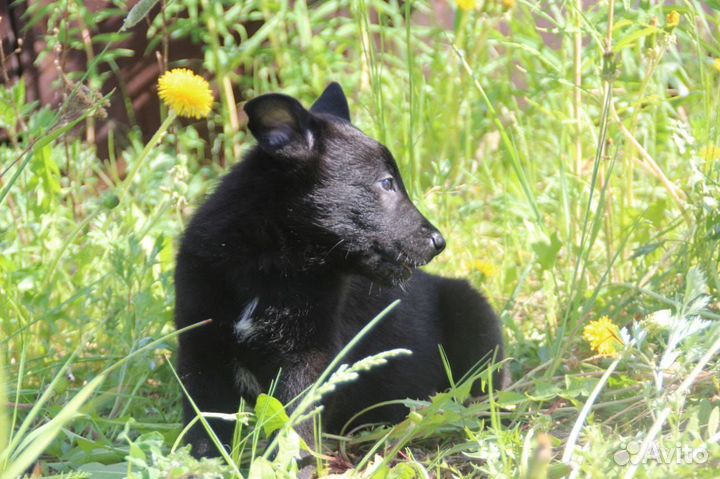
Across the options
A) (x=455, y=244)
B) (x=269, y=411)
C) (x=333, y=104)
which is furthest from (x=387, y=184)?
(x=455, y=244)

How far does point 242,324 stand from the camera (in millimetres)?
2391

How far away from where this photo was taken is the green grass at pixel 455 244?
6.75 feet

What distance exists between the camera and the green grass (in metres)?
2.06

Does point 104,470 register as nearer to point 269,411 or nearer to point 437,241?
point 269,411

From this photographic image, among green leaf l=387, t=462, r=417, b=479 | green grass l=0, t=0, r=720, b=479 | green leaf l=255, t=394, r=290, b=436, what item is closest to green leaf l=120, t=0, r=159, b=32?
green grass l=0, t=0, r=720, b=479

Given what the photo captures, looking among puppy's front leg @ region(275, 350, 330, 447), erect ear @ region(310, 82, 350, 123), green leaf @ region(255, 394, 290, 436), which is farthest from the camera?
erect ear @ region(310, 82, 350, 123)

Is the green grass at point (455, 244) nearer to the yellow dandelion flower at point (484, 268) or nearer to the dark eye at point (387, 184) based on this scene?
the yellow dandelion flower at point (484, 268)

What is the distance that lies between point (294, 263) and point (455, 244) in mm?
1756

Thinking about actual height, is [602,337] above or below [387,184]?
below

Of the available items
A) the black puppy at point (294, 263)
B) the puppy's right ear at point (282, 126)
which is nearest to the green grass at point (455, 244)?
the black puppy at point (294, 263)

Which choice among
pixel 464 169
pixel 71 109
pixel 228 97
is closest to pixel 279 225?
pixel 71 109

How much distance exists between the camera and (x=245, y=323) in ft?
7.85

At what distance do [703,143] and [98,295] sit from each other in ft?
7.14

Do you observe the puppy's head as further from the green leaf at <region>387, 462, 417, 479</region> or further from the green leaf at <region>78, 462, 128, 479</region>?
the green leaf at <region>78, 462, 128, 479</region>
